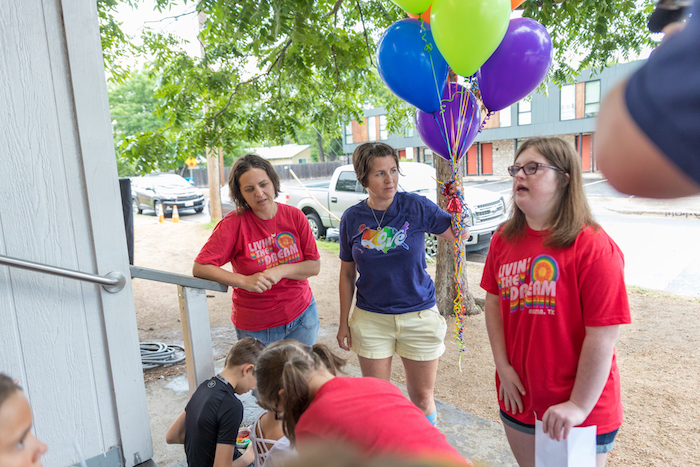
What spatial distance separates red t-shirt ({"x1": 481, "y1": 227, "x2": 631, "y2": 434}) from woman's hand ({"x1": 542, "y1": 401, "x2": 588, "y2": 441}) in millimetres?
80

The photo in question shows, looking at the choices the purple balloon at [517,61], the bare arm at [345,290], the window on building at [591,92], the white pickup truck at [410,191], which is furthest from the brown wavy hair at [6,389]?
the window on building at [591,92]

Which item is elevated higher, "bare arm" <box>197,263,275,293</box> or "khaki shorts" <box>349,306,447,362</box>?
"bare arm" <box>197,263,275,293</box>

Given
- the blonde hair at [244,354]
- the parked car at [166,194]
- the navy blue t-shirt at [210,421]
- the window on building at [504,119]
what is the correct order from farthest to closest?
the window on building at [504,119]
the parked car at [166,194]
the blonde hair at [244,354]
the navy blue t-shirt at [210,421]

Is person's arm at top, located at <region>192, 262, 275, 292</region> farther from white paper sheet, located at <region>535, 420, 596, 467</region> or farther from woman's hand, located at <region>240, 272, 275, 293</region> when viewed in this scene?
white paper sheet, located at <region>535, 420, 596, 467</region>

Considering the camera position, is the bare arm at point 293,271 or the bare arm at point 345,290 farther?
the bare arm at point 345,290

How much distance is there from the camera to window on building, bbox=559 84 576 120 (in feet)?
81.7

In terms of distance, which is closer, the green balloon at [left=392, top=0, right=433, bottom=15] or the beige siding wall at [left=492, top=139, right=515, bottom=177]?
the green balloon at [left=392, top=0, right=433, bottom=15]

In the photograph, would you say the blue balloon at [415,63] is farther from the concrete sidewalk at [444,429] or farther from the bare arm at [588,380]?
the concrete sidewalk at [444,429]

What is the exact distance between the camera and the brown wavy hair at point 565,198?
1728 mm

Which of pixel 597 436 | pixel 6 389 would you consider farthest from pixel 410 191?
pixel 6 389

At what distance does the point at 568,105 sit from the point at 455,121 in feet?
83.8

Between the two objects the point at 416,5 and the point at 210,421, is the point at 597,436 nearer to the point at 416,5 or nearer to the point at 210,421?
the point at 210,421

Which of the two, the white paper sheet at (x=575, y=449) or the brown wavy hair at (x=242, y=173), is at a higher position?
the brown wavy hair at (x=242, y=173)

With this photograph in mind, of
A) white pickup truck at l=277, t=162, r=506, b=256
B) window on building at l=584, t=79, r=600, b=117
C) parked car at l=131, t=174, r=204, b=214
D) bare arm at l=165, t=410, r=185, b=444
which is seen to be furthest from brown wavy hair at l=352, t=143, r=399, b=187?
window on building at l=584, t=79, r=600, b=117
